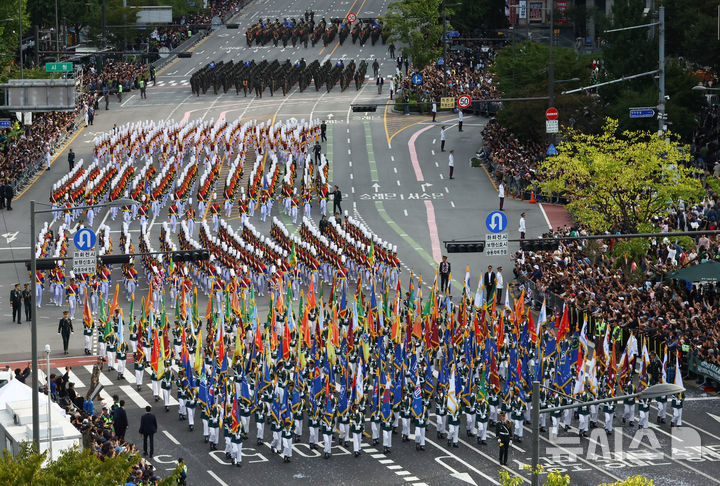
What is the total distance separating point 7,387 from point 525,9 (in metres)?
82.8

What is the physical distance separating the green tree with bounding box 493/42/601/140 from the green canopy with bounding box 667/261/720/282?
24.7 meters

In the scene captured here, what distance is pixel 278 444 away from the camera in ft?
116

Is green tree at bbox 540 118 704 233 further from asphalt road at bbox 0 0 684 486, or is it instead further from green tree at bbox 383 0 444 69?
green tree at bbox 383 0 444 69

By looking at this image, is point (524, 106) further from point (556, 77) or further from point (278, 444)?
point (278, 444)

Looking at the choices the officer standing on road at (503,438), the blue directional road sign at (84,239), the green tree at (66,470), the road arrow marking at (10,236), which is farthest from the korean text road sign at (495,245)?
the road arrow marking at (10,236)

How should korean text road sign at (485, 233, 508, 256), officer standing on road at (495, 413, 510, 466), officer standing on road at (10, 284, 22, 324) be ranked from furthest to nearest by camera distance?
officer standing on road at (10, 284, 22, 324) < korean text road sign at (485, 233, 508, 256) < officer standing on road at (495, 413, 510, 466)

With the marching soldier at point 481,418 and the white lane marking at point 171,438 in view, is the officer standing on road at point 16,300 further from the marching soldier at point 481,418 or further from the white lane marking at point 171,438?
the marching soldier at point 481,418

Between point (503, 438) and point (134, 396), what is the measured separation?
37.9 feet

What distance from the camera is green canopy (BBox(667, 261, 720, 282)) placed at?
43.4m

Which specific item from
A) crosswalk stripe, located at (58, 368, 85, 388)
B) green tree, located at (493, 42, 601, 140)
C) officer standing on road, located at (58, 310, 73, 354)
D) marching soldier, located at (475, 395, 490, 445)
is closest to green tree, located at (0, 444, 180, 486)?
marching soldier, located at (475, 395, 490, 445)

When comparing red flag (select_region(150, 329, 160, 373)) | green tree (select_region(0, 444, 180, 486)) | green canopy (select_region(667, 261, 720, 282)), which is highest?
green canopy (select_region(667, 261, 720, 282))

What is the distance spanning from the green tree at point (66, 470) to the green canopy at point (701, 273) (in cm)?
2250

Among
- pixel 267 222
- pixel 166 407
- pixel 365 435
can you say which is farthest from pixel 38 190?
pixel 365 435

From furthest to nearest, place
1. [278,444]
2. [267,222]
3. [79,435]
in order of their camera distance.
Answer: [267,222]
[278,444]
[79,435]
